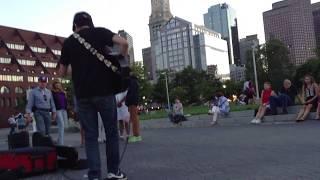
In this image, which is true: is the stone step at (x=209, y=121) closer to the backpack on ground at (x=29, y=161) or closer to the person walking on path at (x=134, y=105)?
the person walking on path at (x=134, y=105)

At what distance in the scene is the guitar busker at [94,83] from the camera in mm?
5996

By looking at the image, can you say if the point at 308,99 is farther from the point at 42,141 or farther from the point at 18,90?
the point at 18,90

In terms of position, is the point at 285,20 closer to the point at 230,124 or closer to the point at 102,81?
the point at 230,124

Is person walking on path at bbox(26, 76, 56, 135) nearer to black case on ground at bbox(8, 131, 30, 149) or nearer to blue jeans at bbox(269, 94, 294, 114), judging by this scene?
black case on ground at bbox(8, 131, 30, 149)

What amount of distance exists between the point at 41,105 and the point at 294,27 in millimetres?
120252

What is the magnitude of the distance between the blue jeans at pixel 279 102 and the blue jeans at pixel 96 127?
1346 centimetres

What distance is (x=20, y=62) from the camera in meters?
126

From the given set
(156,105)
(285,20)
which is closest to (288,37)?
(285,20)

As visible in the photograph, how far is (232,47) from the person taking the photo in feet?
654

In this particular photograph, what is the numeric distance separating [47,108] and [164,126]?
11397 mm

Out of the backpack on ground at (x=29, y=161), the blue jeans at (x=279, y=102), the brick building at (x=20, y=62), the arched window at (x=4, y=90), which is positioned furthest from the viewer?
the brick building at (x=20, y=62)

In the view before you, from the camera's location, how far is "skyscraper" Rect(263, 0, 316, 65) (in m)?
126

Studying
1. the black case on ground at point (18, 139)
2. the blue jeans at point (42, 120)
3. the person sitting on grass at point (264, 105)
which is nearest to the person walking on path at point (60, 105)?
the blue jeans at point (42, 120)

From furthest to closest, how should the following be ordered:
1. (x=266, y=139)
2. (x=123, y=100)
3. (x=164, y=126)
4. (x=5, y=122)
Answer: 1. (x=5, y=122)
2. (x=164, y=126)
3. (x=123, y=100)
4. (x=266, y=139)
